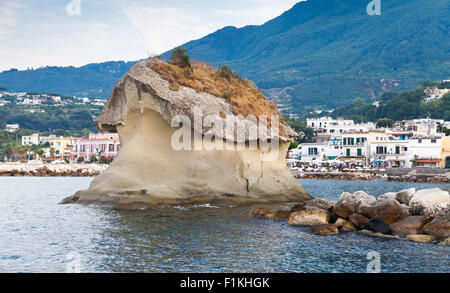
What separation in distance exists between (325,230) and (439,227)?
4055mm

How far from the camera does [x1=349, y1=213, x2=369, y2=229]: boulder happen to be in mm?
21125

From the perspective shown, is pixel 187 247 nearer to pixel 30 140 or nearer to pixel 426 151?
pixel 426 151

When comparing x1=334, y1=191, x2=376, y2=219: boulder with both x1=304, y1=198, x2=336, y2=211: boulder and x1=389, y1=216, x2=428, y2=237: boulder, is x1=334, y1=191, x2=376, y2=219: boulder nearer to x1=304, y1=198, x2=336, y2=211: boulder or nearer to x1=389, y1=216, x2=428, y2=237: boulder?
x1=304, y1=198, x2=336, y2=211: boulder

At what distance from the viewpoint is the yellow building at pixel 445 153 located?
292 feet

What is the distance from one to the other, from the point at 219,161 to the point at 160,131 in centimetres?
377

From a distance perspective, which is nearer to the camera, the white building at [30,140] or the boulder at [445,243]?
the boulder at [445,243]

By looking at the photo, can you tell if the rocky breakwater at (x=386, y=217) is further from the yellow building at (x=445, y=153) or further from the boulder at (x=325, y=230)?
the yellow building at (x=445, y=153)

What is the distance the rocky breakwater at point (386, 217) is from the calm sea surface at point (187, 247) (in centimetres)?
84

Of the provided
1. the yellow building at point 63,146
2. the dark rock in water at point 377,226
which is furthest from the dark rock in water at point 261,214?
the yellow building at point 63,146

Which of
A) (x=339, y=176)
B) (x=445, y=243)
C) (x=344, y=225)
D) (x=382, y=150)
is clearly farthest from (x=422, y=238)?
(x=382, y=150)

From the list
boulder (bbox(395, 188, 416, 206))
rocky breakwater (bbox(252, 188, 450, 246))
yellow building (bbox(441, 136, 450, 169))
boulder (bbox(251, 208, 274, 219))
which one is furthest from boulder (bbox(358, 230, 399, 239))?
yellow building (bbox(441, 136, 450, 169))

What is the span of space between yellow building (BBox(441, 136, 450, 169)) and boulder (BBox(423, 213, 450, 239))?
75.9 metres
